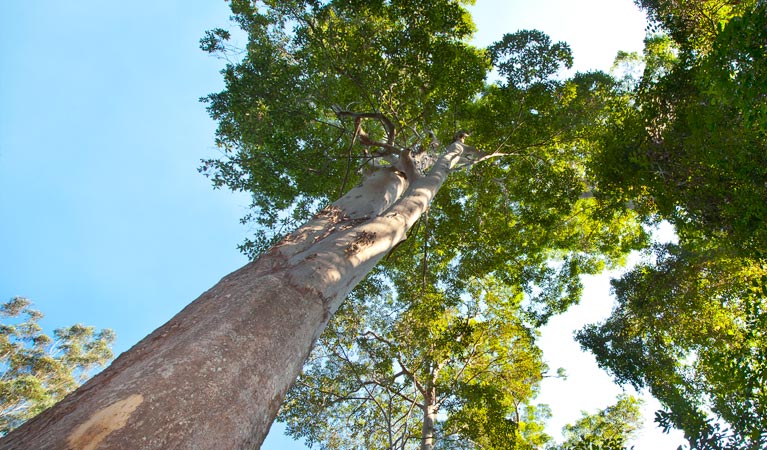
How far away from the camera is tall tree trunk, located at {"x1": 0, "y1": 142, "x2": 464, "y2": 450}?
56.1 inches

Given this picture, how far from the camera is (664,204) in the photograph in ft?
18.0

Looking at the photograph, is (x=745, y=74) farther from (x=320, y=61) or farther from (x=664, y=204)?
(x=320, y=61)

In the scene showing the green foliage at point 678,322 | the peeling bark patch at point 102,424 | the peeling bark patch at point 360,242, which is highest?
the green foliage at point 678,322

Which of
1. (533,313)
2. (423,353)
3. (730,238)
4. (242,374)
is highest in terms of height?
(533,313)

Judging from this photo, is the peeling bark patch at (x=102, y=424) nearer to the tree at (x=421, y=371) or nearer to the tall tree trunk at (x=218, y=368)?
the tall tree trunk at (x=218, y=368)

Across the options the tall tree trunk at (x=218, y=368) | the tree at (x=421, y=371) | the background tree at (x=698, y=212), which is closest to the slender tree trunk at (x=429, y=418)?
the tree at (x=421, y=371)

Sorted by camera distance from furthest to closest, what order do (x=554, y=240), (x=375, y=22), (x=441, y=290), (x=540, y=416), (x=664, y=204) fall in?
(x=540, y=416) < (x=554, y=240) < (x=441, y=290) < (x=375, y=22) < (x=664, y=204)

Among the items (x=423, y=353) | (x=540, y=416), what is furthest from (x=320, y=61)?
(x=540, y=416)

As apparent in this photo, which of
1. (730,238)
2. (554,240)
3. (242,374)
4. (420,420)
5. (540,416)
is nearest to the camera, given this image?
(242,374)

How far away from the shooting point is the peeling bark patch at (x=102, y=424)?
1326 millimetres

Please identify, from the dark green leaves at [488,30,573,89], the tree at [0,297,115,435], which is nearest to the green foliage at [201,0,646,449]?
the dark green leaves at [488,30,573,89]

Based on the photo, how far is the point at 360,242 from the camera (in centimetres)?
338

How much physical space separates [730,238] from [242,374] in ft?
19.2

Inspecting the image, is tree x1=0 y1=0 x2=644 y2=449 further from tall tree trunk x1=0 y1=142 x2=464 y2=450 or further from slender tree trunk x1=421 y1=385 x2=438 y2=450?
slender tree trunk x1=421 y1=385 x2=438 y2=450
